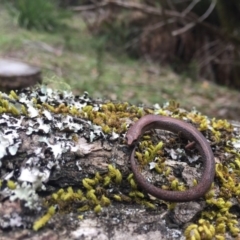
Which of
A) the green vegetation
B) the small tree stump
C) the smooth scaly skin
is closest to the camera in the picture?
the smooth scaly skin

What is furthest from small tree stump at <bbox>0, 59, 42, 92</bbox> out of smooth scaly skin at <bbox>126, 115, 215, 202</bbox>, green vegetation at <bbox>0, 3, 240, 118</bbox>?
smooth scaly skin at <bbox>126, 115, 215, 202</bbox>

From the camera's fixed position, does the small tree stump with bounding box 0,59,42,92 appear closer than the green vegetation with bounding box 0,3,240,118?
Yes

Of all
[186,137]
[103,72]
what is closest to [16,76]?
[103,72]

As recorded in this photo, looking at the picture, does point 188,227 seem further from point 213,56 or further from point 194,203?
point 213,56

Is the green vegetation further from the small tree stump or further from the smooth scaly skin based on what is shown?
the smooth scaly skin

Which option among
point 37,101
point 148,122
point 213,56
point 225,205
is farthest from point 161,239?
Result: point 213,56

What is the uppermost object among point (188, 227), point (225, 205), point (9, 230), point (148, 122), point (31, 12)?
point (31, 12)
